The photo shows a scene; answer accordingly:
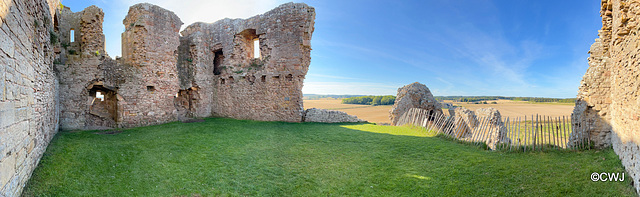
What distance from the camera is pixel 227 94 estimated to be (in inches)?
623

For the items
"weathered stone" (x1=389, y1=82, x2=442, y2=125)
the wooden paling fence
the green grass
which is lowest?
the green grass

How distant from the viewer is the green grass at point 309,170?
464cm

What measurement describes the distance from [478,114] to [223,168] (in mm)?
11405

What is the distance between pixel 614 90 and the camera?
568 cm

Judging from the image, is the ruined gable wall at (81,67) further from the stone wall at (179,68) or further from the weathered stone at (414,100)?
the weathered stone at (414,100)

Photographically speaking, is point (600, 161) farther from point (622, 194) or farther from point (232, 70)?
point (232, 70)

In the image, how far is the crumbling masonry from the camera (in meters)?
4.22

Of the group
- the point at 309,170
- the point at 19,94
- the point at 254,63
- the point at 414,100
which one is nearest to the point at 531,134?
the point at 309,170

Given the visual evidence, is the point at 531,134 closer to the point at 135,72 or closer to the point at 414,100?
the point at 414,100

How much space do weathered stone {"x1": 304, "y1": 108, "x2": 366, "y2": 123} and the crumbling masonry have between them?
57 centimetres

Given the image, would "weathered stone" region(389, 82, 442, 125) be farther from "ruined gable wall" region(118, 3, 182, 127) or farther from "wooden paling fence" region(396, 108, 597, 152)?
"ruined gable wall" region(118, 3, 182, 127)

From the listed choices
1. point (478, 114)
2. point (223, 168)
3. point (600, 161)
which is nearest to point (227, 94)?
point (223, 168)

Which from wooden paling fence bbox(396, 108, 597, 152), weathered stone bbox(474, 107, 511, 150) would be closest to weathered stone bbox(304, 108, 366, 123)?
wooden paling fence bbox(396, 108, 597, 152)

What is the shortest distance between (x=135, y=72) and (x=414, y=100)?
14655 mm
